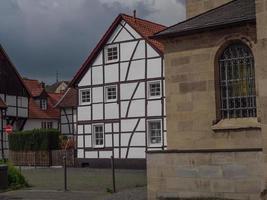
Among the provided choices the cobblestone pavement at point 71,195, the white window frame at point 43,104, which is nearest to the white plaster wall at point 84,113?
the cobblestone pavement at point 71,195

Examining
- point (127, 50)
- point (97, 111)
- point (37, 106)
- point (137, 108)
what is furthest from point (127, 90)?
point (37, 106)

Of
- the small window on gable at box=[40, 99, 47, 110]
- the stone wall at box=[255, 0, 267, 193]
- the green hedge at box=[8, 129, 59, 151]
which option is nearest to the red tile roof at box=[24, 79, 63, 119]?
the small window on gable at box=[40, 99, 47, 110]

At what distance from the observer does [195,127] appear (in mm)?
16672

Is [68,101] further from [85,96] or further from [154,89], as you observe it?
[154,89]

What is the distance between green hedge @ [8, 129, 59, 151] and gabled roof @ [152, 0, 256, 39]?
22265mm

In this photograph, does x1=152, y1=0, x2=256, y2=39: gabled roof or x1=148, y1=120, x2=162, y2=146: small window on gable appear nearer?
Answer: x1=152, y1=0, x2=256, y2=39: gabled roof

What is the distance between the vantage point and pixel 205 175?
1377 cm

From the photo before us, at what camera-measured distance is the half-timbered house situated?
46156mm

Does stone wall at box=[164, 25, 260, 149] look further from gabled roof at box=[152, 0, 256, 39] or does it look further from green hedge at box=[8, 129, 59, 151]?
green hedge at box=[8, 129, 59, 151]

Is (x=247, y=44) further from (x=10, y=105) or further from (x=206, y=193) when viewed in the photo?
(x=10, y=105)

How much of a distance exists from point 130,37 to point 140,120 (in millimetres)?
5131

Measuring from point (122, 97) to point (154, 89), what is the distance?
2281 millimetres

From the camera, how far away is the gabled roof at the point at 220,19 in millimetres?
15992

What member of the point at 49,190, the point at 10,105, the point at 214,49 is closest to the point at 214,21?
the point at 214,49
